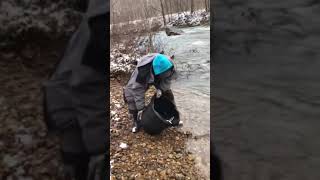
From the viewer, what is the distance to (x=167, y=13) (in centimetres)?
174

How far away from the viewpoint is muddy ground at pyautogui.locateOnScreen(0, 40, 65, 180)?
1.49m

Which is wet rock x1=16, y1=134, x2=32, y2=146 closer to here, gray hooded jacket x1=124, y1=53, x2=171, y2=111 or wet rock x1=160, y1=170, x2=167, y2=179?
gray hooded jacket x1=124, y1=53, x2=171, y2=111

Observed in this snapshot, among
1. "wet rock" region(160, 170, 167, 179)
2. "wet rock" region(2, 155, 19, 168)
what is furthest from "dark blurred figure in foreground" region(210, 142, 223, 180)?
"wet rock" region(2, 155, 19, 168)

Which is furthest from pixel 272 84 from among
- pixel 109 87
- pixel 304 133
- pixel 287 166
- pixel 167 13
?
pixel 109 87

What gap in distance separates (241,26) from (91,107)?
0.70 meters

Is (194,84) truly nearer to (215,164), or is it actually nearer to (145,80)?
(145,80)

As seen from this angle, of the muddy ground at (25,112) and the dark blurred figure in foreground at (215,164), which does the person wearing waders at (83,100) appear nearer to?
the muddy ground at (25,112)

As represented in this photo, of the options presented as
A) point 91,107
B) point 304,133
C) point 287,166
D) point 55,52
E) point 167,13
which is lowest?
point 287,166

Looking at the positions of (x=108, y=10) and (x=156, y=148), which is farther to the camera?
(x=156, y=148)

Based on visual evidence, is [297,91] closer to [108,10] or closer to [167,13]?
[167,13]

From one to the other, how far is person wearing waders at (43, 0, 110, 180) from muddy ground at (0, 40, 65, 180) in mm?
38

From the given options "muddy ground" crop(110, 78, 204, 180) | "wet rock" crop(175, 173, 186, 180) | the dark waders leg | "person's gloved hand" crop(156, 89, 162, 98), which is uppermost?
"person's gloved hand" crop(156, 89, 162, 98)

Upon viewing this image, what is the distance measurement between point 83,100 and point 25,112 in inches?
8.9

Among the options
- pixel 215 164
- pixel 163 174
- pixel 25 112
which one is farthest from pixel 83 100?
pixel 215 164
